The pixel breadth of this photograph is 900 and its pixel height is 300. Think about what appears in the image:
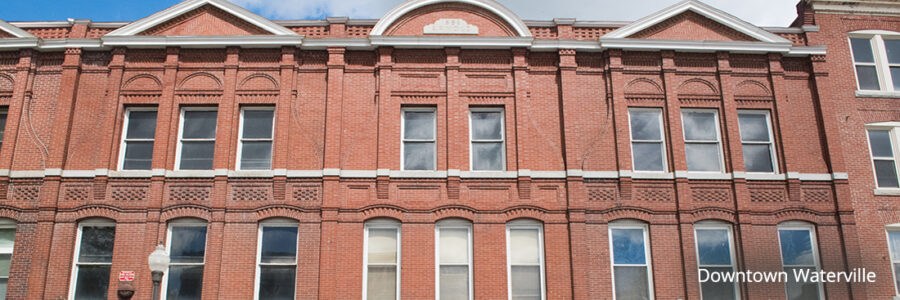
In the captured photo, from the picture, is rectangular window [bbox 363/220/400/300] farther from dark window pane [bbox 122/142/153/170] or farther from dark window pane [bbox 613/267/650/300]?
dark window pane [bbox 122/142/153/170]

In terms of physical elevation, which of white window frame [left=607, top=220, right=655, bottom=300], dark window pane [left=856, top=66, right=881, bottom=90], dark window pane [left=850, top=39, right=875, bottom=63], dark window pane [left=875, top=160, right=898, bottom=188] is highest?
dark window pane [left=850, top=39, right=875, bottom=63]

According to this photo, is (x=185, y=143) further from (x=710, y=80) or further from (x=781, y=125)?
(x=781, y=125)

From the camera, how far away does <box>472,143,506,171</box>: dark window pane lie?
56.9 feet

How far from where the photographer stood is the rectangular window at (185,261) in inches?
634

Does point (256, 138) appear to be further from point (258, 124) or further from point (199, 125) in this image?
point (199, 125)

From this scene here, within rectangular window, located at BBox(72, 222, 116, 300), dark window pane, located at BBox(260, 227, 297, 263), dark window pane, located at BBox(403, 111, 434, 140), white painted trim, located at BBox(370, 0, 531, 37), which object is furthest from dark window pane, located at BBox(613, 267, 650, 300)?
rectangular window, located at BBox(72, 222, 116, 300)

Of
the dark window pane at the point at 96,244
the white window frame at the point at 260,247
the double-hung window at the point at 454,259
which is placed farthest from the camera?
the dark window pane at the point at 96,244

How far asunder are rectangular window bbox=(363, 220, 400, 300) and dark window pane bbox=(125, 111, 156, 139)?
6131mm

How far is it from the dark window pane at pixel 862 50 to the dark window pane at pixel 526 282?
1091 centimetres

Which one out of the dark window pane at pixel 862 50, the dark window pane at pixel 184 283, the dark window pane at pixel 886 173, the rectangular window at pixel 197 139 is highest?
the dark window pane at pixel 862 50

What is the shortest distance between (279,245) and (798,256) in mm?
12640

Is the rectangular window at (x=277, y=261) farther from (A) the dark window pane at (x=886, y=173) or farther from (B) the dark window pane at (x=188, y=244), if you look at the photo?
(A) the dark window pane at (x=886, y=173)

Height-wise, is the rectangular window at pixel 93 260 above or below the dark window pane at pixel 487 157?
below

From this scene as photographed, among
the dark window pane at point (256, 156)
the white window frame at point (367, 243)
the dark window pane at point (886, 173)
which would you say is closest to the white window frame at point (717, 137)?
the dark window pane at point (886, 173)
